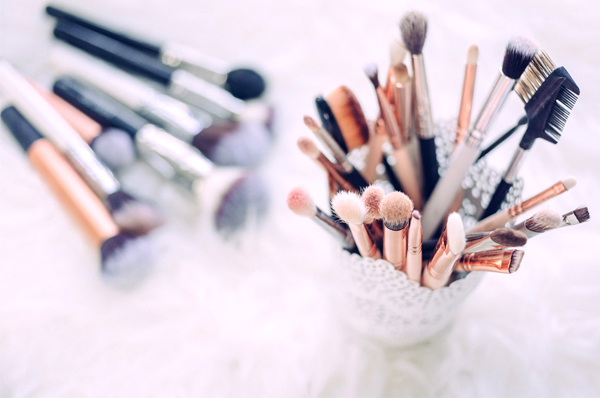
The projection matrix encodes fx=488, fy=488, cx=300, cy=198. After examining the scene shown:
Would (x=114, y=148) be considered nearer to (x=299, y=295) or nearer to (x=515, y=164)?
(x=299, y=295)

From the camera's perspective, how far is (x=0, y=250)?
20.2 inches

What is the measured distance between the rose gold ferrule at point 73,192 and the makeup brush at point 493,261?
35cm

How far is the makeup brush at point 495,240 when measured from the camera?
249 mm

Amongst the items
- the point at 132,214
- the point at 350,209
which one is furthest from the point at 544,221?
the point at 132,214

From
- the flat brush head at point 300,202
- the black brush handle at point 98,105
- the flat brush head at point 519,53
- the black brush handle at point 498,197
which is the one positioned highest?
the flat brush head at point 519,53

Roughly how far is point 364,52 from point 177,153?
10.7 inches

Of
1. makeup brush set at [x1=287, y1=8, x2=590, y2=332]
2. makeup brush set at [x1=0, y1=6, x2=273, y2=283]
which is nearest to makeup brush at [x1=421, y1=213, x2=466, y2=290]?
makeup brush set at [x1=287, y1=8, x2=590, y2=332]

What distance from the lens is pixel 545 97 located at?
280mm

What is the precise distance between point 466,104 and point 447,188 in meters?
0.06

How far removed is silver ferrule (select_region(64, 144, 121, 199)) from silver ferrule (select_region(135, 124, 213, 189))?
2.0 inches

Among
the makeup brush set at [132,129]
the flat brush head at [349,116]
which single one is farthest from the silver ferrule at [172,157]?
the flat brush head at [349,116]

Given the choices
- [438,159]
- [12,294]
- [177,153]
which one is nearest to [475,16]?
[438,159]

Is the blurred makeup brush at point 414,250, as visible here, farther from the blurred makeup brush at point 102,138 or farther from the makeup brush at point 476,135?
the blurred makeup brush at point 102,138

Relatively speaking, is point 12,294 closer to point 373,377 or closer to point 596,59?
point 373,377
